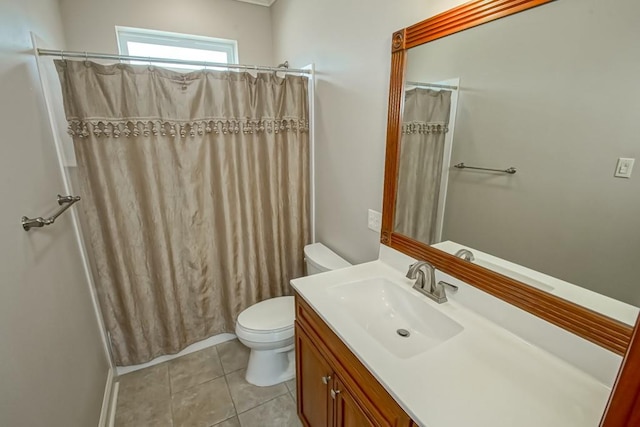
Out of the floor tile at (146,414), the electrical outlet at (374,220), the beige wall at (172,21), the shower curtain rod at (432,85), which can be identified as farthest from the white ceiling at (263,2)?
the floor tile at (146,414)

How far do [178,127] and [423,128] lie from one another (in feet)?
4.73

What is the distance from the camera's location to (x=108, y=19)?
2053 mm

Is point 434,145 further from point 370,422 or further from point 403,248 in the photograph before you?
point 370,422

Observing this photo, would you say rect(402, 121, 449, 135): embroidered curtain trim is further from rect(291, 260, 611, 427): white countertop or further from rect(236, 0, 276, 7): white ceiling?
rect(236, 0, 276, 7): white ceiling

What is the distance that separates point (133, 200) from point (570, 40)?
83.5 inches

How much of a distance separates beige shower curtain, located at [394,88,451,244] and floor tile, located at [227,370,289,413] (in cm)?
131

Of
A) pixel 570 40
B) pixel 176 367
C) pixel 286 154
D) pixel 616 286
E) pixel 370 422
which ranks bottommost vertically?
pixel 176 367

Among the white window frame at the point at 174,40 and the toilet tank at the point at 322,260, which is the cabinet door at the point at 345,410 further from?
the white window frame at the point at 174,40

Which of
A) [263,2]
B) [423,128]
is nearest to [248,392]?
[423,128]

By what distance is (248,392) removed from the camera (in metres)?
1.83

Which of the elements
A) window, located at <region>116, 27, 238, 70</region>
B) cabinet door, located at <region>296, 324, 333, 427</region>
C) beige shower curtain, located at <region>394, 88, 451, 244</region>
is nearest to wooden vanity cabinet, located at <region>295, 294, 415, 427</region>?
cabinet door, located at <region>296, 324, 333, 427</region>

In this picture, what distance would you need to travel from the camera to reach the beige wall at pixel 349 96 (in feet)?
4.75

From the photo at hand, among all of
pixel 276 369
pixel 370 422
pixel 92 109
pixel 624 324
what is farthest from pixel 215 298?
pixel 624 324

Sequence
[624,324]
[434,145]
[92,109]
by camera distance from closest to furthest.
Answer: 1. [624,324]
2. [434,145]
3. [92,109]
